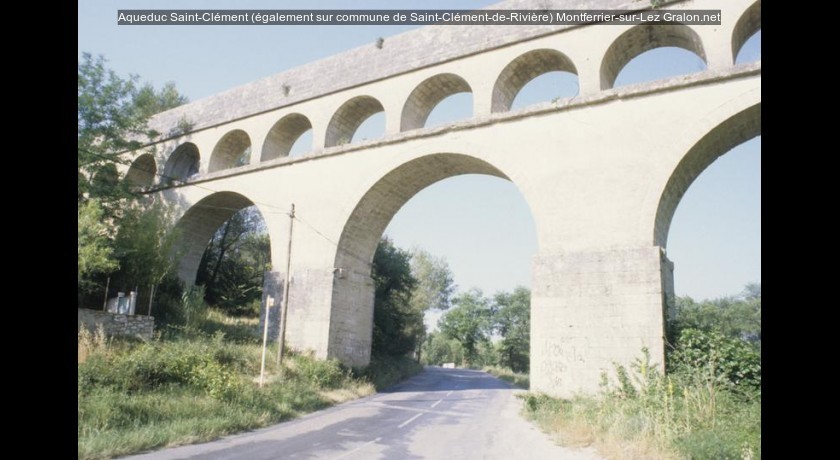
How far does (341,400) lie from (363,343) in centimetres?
349

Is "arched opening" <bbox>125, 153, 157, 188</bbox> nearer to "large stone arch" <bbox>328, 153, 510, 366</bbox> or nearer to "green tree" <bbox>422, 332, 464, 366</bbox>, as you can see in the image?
"large stone arch" <bbox>328, 153, 510, 366</bbox>

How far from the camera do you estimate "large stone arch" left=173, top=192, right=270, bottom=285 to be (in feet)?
63.3

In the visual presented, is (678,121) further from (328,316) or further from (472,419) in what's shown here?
(328,316)

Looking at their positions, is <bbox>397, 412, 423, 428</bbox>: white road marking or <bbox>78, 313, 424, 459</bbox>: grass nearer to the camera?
<bbox>78, 313, 424, 459</bbox>: grass

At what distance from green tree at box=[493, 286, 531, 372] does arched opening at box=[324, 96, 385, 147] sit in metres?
36.4

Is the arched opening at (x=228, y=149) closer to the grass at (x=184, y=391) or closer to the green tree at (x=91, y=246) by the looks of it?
the green tree at (x=91, y=246)

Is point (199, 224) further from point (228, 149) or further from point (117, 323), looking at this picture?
point (117, 323)

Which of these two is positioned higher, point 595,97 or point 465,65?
point 465,65

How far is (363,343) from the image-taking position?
16859 millimetres

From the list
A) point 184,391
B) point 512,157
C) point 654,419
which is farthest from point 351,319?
point 654,419

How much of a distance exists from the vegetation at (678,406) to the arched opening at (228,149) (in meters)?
14.6

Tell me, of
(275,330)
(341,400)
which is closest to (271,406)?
(341,400)

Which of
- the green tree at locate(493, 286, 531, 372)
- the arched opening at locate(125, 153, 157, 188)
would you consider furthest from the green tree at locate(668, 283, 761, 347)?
the arched opening at locate(125, 153, 157, 188)
